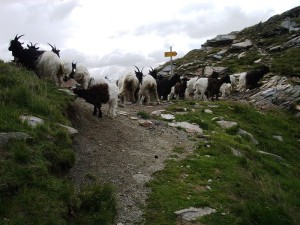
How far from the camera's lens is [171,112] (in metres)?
17.3

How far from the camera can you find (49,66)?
49.4ft

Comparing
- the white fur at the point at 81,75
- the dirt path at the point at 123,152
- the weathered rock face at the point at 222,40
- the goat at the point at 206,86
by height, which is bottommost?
the dirt path at the point at 123,152

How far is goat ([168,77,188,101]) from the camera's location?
2718 cm

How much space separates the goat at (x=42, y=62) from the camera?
49.4 ft

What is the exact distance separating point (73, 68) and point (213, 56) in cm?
3495

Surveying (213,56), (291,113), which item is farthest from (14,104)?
(213,56)

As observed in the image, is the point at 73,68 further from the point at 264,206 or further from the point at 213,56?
the point at 213,56

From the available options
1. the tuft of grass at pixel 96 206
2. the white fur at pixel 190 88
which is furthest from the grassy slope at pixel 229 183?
the white fur at pixel 190 88

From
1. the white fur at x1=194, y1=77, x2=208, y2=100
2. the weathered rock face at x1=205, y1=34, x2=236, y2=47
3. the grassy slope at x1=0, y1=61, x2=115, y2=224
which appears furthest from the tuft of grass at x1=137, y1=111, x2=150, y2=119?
the weathered rock face at x1=205, y1=34, x2=236, y2=47

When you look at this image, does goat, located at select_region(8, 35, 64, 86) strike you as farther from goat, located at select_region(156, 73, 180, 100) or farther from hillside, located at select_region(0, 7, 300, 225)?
goat, located at select_region(156, 73, 180, 100)

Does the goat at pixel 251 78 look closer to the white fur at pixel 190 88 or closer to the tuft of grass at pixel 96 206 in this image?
the white fur at pixel 190 88

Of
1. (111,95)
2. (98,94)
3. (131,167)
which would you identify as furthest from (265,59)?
(131,167)

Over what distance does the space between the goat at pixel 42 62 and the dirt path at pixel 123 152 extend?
1431mm

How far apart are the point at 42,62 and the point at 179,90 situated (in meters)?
13.7
